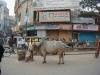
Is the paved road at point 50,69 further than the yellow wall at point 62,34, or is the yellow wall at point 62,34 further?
the yellow wall at point 62,34

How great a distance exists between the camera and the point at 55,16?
135 feet

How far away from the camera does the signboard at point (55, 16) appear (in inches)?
1615

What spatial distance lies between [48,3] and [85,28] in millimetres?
6383

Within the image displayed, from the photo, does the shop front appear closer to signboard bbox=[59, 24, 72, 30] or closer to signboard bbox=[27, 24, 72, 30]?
signboard bbox=[59, 24, 72, 30]

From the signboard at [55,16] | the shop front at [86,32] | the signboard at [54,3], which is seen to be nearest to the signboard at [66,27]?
the shop front at [86,32]

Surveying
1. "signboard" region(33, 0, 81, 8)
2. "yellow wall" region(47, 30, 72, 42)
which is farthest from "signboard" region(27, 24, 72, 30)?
"signboard" region(33, 0, 81, 8)

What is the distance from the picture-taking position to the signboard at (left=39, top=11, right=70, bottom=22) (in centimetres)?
4101

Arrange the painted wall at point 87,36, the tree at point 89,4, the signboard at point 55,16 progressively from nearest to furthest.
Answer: the signboard at point 55,16 < the painted wall at point 87,36 < the tree at point 89,4

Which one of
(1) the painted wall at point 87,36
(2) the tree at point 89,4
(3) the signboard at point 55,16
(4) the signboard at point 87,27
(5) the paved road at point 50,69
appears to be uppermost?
(2) the tree at point 89,4

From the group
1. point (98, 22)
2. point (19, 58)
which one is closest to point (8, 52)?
point (19, 58)

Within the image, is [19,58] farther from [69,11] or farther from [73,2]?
[73,2]

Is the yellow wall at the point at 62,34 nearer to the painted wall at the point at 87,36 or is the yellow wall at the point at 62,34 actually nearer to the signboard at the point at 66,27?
the signboard at the point at 66,27

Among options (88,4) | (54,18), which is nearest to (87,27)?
(54,18)

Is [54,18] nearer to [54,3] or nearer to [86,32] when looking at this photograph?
[54,3]
